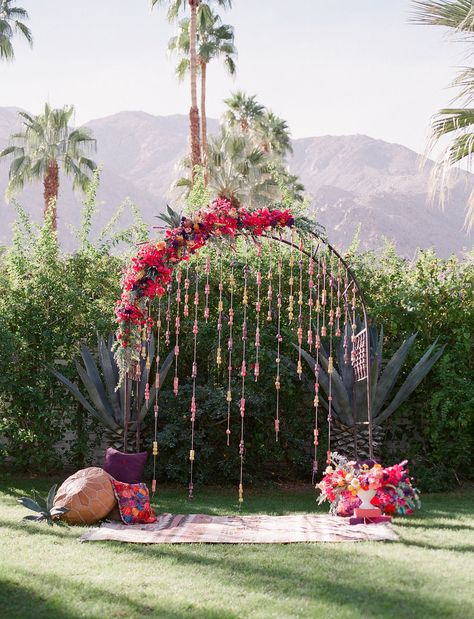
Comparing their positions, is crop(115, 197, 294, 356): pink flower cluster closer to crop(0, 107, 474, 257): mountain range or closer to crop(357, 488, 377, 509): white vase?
crop(357, 488, 377, 509): white vase

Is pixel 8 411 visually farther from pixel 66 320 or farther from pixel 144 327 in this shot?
pixel 144 327

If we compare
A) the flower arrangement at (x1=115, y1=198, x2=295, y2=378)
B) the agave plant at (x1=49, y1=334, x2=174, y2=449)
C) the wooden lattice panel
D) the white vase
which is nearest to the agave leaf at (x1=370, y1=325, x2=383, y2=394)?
the wooden lattice panel

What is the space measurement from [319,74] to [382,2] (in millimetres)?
1555

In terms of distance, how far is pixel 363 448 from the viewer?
347 inches

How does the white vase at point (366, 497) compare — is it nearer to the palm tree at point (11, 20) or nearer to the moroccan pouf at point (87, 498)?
the moroccan pouf at point (87, 498)

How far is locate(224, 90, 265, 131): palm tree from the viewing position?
2630 cm

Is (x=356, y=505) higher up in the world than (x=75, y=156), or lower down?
lower down

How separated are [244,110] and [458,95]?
Answer: 18.6m

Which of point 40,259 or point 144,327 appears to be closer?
point 144,327

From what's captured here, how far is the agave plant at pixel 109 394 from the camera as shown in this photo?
8547 millimetres

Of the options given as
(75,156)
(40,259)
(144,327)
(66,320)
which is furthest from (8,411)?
(75,156)

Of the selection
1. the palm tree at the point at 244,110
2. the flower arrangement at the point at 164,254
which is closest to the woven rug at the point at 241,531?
the flower arrangement at the point at 164,254

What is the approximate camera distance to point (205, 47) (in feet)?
71.7

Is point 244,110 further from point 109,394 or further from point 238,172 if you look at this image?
point 109,394
